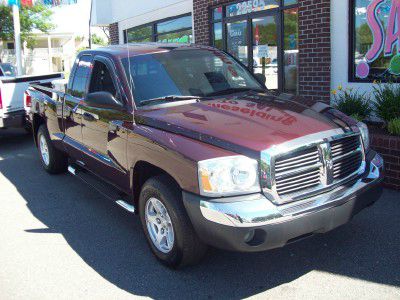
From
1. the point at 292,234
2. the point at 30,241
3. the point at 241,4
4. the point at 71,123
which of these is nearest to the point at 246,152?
the point at 292,234

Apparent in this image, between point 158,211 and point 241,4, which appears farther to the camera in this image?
point 241,4

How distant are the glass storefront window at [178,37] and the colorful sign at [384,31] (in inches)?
232

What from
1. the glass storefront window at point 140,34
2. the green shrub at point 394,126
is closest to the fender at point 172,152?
the green shrub at point 394,126

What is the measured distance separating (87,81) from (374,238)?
11.5 ft

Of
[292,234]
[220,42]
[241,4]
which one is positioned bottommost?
[292,234]

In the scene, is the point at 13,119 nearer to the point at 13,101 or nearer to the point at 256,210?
the point at 13,101

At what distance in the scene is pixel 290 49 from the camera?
909cm

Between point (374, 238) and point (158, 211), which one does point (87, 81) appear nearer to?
point (158, 211)

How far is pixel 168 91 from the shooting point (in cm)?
450

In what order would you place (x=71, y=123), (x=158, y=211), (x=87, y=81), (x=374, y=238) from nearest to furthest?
(x=158, y=211), (x=374, y=238), (x=87, y=81), (x=71, y=123)

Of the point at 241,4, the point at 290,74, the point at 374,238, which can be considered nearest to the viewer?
the point at 374,238

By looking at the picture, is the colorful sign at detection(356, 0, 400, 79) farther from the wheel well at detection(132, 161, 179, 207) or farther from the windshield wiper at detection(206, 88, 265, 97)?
the wheel well at detection(132, 161, 179, 207)

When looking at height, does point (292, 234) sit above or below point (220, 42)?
below

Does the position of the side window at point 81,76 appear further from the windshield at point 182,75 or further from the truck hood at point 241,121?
the truck hood at point 241,121
